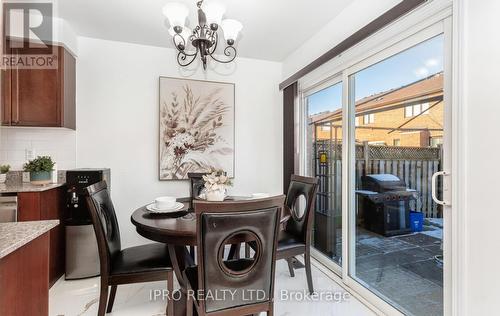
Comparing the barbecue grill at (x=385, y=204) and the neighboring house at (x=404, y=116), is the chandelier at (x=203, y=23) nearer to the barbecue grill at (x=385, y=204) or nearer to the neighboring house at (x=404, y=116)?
the neighboring house at (x=404, y=116)

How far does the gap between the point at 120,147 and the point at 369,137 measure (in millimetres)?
2660

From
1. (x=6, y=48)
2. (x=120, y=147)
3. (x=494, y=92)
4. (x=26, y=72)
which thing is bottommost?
(x=120, y=147)

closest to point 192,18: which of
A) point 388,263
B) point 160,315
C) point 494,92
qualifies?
point 494,92

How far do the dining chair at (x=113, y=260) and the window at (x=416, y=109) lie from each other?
2.07 meters

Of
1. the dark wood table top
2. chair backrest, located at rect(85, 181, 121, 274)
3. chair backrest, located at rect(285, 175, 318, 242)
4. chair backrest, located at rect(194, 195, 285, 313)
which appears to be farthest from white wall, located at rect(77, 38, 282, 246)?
chair backrest, located at rect(194, 195, 285, 313)

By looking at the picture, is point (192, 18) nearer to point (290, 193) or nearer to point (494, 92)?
point (290, 193)

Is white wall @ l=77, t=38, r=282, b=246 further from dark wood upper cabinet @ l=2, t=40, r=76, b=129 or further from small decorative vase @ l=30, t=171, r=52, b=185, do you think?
small decorative vase @ l=30, t=171, r=52, b=185

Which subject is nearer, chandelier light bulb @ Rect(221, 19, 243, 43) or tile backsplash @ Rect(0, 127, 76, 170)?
chandelier light bulb @ Rect(221, 19, 243, 43)

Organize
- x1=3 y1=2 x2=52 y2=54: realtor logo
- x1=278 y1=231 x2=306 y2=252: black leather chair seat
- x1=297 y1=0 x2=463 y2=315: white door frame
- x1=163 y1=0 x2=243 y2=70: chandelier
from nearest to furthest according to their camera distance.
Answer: x1=297 y1=0 x2=463 y2=315: white door frame < x1=163 y1=0 x2=243 y2=70: chandelier < x1=278 y1=231 x2=306 y2=252: black leather chair seat < x1=3 y1=2 x2=52 y2=54: realtor logo

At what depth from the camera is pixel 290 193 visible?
106 inches

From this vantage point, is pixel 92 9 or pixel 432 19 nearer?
pixel 432 19

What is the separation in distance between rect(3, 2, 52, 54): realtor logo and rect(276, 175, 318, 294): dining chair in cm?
281

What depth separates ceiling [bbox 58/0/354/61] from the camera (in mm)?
2316

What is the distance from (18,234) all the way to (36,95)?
7.18 feet
